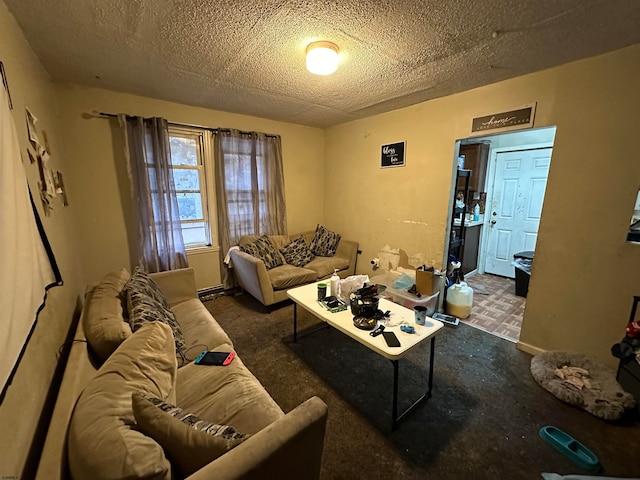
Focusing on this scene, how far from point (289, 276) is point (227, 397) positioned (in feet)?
6.05

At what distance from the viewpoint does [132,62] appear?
2027 mm

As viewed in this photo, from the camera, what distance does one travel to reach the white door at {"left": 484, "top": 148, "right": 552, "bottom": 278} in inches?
150

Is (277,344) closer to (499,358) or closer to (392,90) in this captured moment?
(499,358)

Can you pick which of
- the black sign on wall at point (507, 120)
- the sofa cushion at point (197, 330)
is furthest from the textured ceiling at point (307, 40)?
the sofa cushion at point (197, 330)

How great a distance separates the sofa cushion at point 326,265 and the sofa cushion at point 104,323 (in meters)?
2.17

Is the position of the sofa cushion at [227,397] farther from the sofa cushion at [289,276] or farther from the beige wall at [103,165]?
the beige wall at [103,165]

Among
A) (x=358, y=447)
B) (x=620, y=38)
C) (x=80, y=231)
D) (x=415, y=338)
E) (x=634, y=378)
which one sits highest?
(x=620, y=38)

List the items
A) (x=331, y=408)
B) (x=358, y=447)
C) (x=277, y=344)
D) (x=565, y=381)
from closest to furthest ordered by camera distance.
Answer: (x=358, y=447) < (x=331, y=408) < (x=565, y=381) < (x=277, y=344)

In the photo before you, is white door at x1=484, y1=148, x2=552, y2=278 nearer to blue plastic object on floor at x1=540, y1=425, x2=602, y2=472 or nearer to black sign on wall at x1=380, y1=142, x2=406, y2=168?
black sign on wall at x1=380, y1=142, x2=406, y2=168

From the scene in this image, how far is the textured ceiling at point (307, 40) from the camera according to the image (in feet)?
4.64

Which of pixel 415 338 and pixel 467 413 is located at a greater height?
pixel 415 338

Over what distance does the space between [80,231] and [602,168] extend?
4.55 metres

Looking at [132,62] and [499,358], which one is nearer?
[132,62]

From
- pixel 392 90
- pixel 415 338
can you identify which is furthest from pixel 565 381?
pixel 392 90
